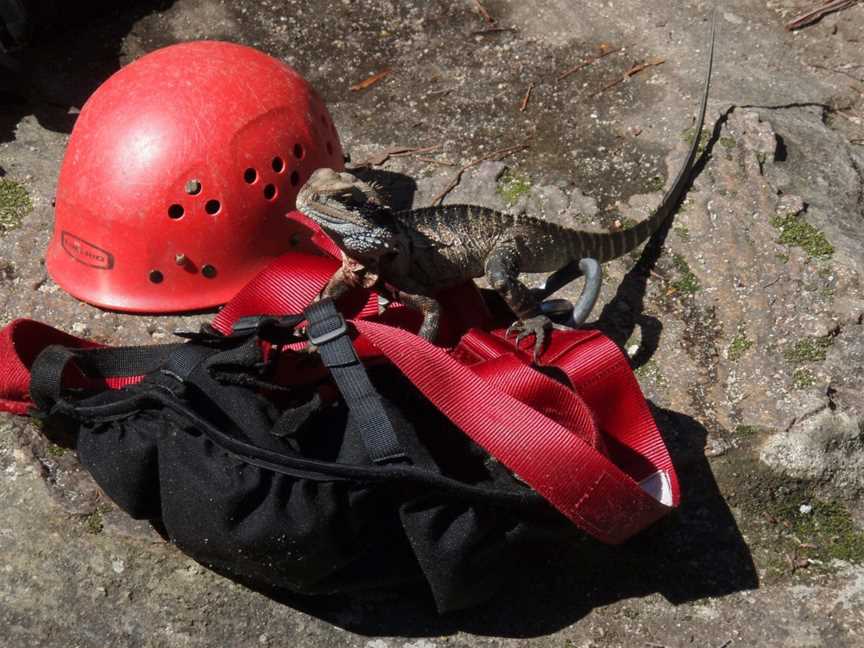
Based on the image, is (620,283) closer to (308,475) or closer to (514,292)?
(514,292)

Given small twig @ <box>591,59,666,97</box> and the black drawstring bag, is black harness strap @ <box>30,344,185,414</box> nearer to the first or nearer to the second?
the black drawstring bag

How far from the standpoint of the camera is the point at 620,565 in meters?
3.21

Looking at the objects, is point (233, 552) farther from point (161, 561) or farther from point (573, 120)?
point (573, 120)

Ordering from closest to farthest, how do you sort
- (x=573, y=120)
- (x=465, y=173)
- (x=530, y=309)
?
(x=530, y=309)
(x=465, y=173)
(x=573, y=120)

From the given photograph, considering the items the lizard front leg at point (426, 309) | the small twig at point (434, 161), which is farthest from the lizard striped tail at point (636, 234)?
the small twig at point (434, 161)

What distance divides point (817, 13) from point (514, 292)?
3499mm

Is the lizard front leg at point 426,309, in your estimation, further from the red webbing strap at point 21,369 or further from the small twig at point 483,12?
the small twig at point 483,12

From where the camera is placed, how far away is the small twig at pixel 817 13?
5.75 m

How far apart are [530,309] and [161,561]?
4.95ft

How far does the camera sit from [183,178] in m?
3.72

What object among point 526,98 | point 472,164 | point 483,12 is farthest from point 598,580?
point 483,12

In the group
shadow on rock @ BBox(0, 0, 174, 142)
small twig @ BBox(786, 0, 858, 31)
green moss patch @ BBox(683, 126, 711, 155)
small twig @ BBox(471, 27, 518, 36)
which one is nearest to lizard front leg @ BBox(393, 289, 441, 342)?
green moss patch @ BBox(683, 126, 711, 155)

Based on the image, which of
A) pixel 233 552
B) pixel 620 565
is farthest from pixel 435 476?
pixel 620 565

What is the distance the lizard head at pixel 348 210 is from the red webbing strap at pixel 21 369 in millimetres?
822
